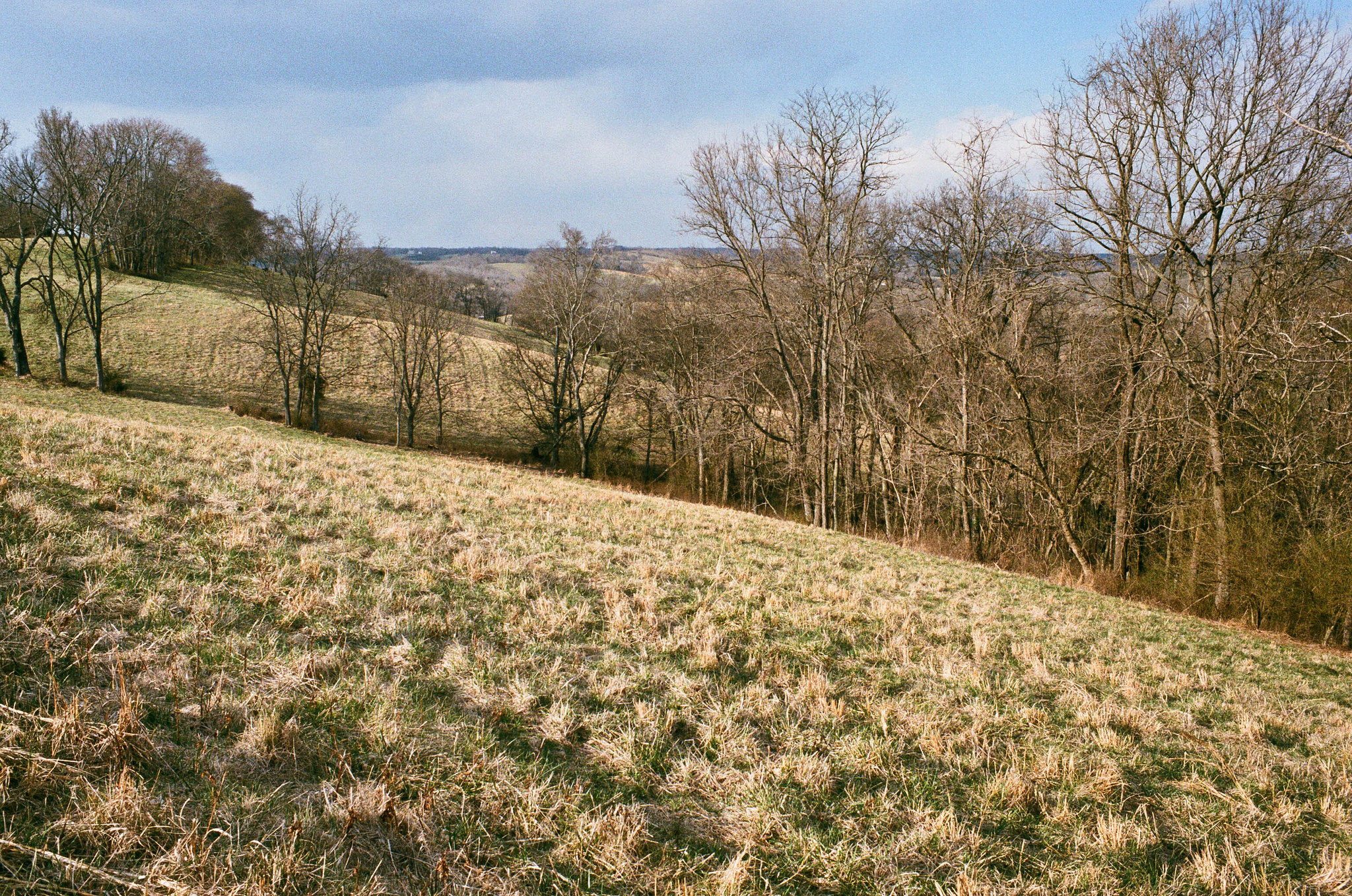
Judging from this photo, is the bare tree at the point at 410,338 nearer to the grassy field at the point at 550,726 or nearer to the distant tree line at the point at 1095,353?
the distant tree line at the point at 1095,353

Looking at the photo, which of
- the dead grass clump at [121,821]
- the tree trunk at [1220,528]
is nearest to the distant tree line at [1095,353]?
the tree trunk at [1220,528]

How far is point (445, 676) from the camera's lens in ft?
14.0

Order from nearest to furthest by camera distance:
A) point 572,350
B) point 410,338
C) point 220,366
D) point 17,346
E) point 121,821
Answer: point 121,821
point 17,346
point 572,350
point 220,366
point 410,338

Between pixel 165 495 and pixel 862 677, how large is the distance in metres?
6.95

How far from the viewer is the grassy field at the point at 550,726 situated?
106 inches

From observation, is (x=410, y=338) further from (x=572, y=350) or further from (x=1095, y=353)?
(x=1095, y=353)

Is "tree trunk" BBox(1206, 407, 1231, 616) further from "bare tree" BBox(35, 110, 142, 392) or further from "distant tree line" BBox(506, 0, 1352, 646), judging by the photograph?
"bare tree" BBox(35, 110, 142, 392)

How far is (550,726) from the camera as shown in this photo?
150 inches

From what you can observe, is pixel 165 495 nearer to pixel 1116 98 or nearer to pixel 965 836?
pixel 965 836

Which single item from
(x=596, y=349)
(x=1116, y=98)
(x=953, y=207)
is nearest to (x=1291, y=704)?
(x=1116, y=98)

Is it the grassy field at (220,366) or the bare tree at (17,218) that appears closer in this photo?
the bare tree at (17,218)

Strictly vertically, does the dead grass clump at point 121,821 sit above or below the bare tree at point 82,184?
below

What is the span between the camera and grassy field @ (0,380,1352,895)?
2689mm

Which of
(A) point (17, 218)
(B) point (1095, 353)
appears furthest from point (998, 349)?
(A) point (17, 218)
